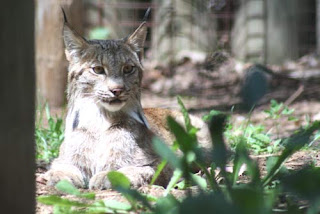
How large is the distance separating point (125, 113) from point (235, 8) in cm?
790

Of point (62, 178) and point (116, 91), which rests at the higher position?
point (116, 91)

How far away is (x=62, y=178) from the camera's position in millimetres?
3812

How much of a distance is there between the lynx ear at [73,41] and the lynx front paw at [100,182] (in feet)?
3.57

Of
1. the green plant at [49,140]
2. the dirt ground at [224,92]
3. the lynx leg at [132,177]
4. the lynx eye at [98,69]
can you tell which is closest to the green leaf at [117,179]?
the lynx leg at [132,177]

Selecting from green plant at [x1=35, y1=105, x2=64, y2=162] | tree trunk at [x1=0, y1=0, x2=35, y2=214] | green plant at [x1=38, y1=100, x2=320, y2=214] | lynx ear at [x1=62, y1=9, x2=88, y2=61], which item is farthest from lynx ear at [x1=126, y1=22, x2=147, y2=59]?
tree trunk at [x1=0, y1=0, x2=35, y2=214]

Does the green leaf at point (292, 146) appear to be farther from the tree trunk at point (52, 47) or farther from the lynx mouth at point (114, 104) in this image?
Result: the tree trunk at point (52, 47)

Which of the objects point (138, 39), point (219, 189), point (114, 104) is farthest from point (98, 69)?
point (219, 189)

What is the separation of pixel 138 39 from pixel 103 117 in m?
0.76

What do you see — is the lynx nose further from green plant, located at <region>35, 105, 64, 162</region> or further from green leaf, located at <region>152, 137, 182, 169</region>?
green leaf, located at <region>152, 137, 182, 169</region>

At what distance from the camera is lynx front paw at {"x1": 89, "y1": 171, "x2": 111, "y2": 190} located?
3.75m

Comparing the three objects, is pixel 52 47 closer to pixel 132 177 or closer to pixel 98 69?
pixel 98 69

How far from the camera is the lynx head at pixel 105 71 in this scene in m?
4.18

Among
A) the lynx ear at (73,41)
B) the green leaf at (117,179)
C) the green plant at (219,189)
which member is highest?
the lynx ear at (73,41)

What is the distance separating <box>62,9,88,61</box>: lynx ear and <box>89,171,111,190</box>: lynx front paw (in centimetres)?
109
